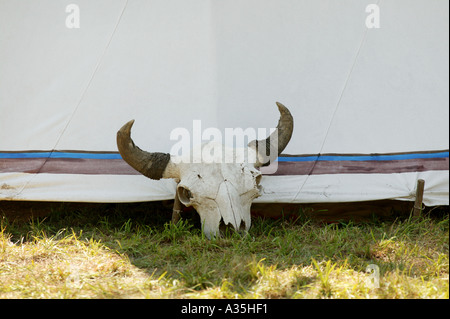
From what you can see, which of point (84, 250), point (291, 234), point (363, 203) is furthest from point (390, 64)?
point (84, 250)

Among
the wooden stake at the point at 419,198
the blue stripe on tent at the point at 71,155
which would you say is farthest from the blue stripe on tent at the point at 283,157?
the wooden stake at the point at 419,198

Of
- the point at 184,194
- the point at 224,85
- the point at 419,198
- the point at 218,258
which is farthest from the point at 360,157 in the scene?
the point at 218,258

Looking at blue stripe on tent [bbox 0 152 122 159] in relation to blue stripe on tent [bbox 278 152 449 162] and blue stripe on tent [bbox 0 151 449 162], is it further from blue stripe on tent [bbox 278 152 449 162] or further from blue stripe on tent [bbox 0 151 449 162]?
blue stripe on tent [bbox 278 152 449 162]

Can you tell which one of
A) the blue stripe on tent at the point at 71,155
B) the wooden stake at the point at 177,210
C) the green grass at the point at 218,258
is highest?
the blue stripe on tent at the point at 71,155

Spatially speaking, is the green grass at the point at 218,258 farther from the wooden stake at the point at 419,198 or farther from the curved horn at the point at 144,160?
the curved horn at the point at 144,160

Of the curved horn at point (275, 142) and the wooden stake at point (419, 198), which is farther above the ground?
the curved horn at point (275, 142)

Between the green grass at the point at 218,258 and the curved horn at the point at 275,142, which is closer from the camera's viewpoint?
the green grass at the point at 218,258

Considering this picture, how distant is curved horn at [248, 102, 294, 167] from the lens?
4.36m

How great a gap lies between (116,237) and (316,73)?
7.08 ft

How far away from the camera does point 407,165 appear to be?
186 inches

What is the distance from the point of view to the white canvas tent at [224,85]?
475cm

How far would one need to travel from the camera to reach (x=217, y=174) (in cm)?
409

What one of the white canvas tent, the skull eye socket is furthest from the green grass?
the white canvas tent
